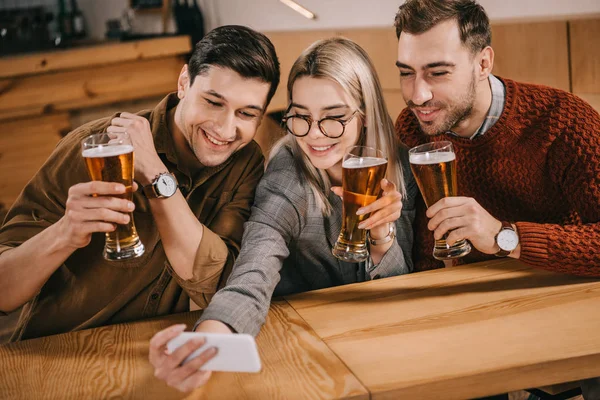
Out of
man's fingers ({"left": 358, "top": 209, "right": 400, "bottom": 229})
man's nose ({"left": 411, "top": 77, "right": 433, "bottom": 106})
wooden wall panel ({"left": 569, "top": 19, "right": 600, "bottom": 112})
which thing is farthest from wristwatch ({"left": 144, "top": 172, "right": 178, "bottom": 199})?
wooden wall panel ({"left": 569, "top": 19, "right": 600, "bottom": 112})

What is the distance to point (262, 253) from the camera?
1628 millimetres

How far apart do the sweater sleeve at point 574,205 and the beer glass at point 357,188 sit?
413mm

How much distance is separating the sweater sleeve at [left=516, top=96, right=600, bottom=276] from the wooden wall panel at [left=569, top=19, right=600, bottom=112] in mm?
1029

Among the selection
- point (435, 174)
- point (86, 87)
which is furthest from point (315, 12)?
point (435, 174)

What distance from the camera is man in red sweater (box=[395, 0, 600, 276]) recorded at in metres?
1.83

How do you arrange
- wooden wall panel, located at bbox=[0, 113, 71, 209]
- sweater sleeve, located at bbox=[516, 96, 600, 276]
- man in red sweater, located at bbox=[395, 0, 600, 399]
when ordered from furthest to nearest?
wooden wall panel, located at bbox=[0, 113, 71, 209]
man in red sweater, located at bbox=[395, 0, 600, 399]
sweater sleeve, located at bbox=[516, 96, 600, 276]

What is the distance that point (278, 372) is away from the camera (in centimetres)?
127

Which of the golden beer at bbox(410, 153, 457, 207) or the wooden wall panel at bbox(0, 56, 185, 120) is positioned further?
the wooden wall panel at bbox(0, 56, 185, 120)

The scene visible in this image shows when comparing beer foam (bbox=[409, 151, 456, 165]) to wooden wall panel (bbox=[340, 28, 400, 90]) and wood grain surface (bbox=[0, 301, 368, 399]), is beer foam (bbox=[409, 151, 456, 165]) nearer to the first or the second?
wood grain surface (bbox=[0, 301, 368, 399])

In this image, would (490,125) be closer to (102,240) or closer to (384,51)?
(102,240)

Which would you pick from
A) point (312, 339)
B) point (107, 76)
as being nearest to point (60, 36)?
point (107, 76)

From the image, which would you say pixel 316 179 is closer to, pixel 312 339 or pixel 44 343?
pixel 312 339

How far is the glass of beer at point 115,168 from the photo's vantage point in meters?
1.36

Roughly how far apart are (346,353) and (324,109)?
71cm
